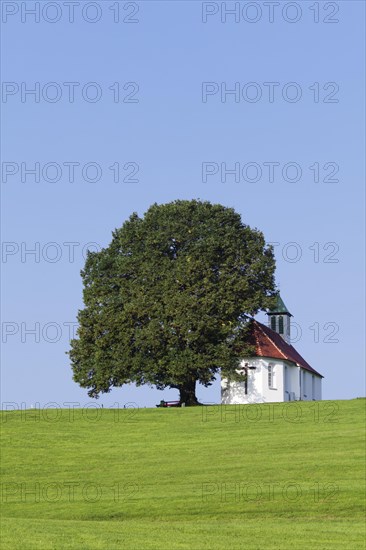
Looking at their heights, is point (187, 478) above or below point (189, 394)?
below

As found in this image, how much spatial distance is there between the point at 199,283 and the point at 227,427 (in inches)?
690

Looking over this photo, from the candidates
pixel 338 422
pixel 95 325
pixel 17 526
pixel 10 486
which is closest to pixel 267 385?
pixel 95 325

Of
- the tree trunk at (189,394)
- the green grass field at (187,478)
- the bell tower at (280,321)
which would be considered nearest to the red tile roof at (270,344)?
the bell tower at (280,321)

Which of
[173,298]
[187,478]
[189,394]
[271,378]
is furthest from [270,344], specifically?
[187,478]

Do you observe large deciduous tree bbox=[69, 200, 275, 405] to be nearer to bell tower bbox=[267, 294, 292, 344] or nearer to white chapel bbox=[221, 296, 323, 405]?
white chapel bbox=[221, 296, 323, 405]

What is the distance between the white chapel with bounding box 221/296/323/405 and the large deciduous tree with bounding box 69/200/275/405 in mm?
2014

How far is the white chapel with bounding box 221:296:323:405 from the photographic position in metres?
75.2

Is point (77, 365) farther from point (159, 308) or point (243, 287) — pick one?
point (243, 287)

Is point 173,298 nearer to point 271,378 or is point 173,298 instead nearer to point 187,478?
point 271,378

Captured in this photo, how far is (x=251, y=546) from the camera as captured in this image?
24016 millimetres

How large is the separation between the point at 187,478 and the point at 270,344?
122ft

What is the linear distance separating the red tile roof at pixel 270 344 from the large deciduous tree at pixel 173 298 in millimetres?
1514

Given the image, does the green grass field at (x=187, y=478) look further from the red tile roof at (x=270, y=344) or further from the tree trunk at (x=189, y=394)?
the red tile roof at (x=270, y=344)

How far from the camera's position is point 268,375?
3022 inches
